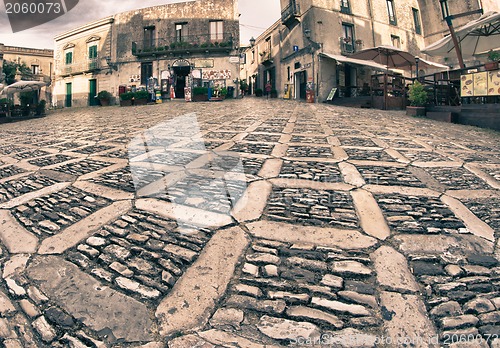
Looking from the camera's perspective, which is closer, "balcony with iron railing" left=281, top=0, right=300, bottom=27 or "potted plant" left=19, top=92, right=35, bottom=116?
"potted plant" left=19, top=92, right=35, bottom=116

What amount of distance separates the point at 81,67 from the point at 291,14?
18.2 metres

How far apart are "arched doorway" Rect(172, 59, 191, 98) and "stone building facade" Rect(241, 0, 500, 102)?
7545mm

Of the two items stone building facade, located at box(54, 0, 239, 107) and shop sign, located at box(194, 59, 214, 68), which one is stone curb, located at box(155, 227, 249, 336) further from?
shop sign, located at box(194, 59, 214, 68)

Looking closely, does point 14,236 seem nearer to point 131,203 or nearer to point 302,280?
point 131,203

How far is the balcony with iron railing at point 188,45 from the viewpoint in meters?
20.7

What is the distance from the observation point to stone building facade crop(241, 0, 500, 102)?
16797 mm

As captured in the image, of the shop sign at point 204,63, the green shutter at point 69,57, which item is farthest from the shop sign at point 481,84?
the green shutter at point 69,57

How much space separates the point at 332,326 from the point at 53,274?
4.17 feet

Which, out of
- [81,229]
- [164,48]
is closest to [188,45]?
[164,48]

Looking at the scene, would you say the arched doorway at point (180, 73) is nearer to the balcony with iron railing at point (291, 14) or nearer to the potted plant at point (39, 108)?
the balcony with iron railing at point (291, 14)

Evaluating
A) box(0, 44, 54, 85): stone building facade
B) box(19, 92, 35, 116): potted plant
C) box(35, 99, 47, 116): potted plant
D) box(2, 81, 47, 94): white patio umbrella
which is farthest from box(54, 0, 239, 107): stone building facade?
box(0, 44, 54, 85): stone building facade

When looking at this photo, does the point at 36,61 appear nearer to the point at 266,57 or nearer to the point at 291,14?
the point at 266,57

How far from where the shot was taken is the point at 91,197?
7.18ft

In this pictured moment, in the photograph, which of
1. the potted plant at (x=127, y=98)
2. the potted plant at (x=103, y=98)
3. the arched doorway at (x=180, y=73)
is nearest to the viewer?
the potted plant at (x=127, y=98)
